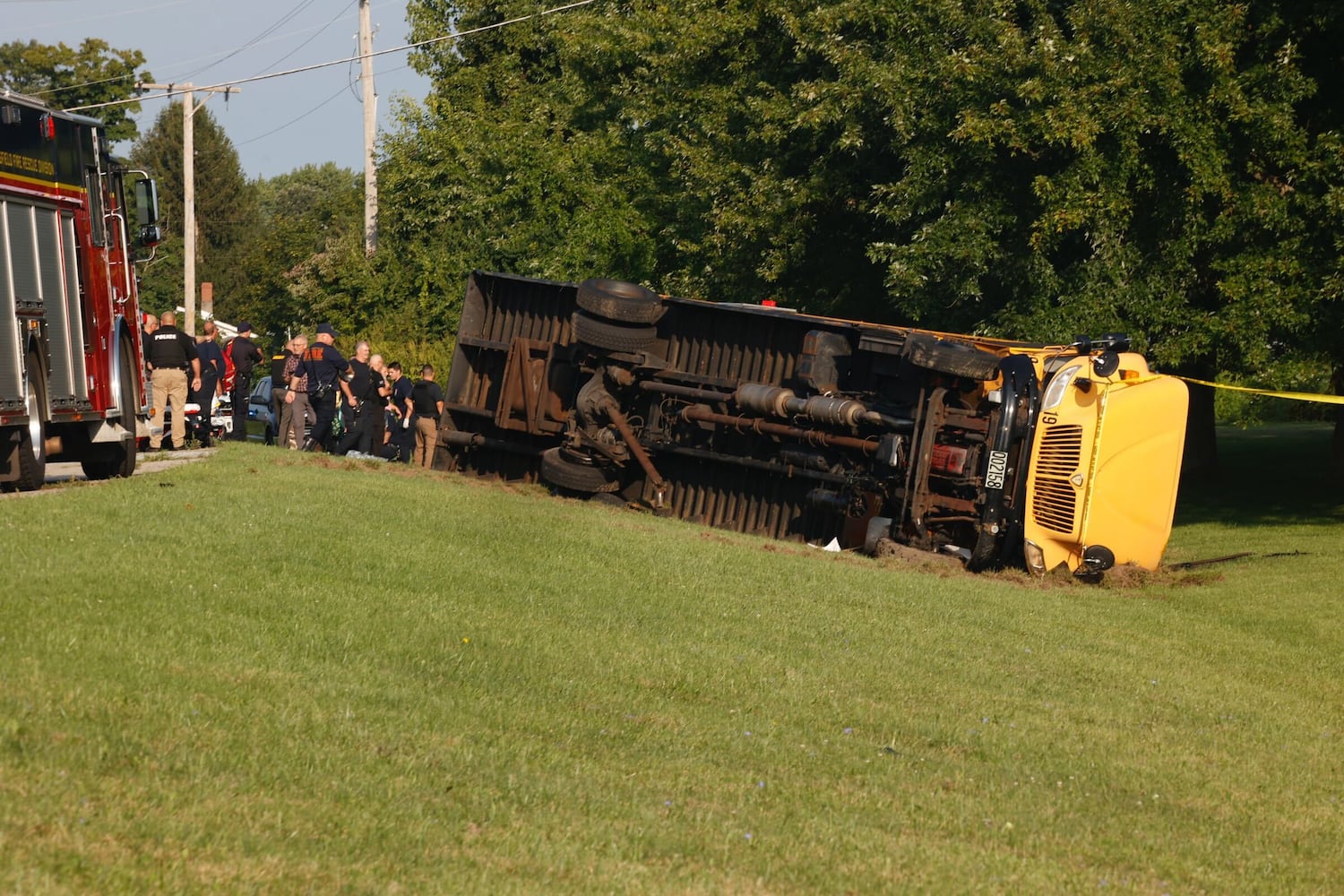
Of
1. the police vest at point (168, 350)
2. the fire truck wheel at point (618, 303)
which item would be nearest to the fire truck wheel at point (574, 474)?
the fire truck wheel at point (618, 303)

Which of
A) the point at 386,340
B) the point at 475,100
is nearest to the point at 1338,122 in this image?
the point at 386,340

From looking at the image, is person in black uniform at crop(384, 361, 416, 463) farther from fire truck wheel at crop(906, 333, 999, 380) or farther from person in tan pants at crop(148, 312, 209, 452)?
fire truck wheel at crop(906, 333, 999, 380)

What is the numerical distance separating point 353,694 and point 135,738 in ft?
4.46

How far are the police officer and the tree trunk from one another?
17723mm

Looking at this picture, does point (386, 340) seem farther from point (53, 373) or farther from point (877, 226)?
point (53, 373)

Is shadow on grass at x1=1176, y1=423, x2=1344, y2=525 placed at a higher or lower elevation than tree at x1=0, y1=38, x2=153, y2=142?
lower

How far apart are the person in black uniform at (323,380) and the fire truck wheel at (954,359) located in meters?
9.65

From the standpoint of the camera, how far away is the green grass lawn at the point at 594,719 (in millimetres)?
5512

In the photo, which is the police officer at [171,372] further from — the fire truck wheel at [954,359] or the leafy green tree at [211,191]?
the leafy green tree at [211,191]

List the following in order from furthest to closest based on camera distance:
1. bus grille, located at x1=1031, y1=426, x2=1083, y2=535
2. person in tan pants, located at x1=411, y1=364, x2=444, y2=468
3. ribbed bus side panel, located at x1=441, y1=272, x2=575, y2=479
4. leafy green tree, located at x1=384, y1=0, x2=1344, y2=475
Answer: person in tan pants, located at x1=411, y1=364, x2=444, y2=468 → leafy green tree, located at x1=384, y1=0, x2=1344, y2=475 → ribbed bus side panel, located at x1=441, y1=272, x2=575, y2=479 → bus grille, located at x1=1031, y1=426, x2=1083, y2=535

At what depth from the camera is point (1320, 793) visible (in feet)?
26.3

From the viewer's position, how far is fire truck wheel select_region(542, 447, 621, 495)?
709 inches

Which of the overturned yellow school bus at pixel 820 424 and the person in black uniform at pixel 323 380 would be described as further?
the person in black uniform at pixel 323 380

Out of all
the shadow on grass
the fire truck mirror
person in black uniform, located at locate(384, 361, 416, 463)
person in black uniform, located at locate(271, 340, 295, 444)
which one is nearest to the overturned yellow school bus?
person in black uniform, located at locate(271, 340, 295, 444)
